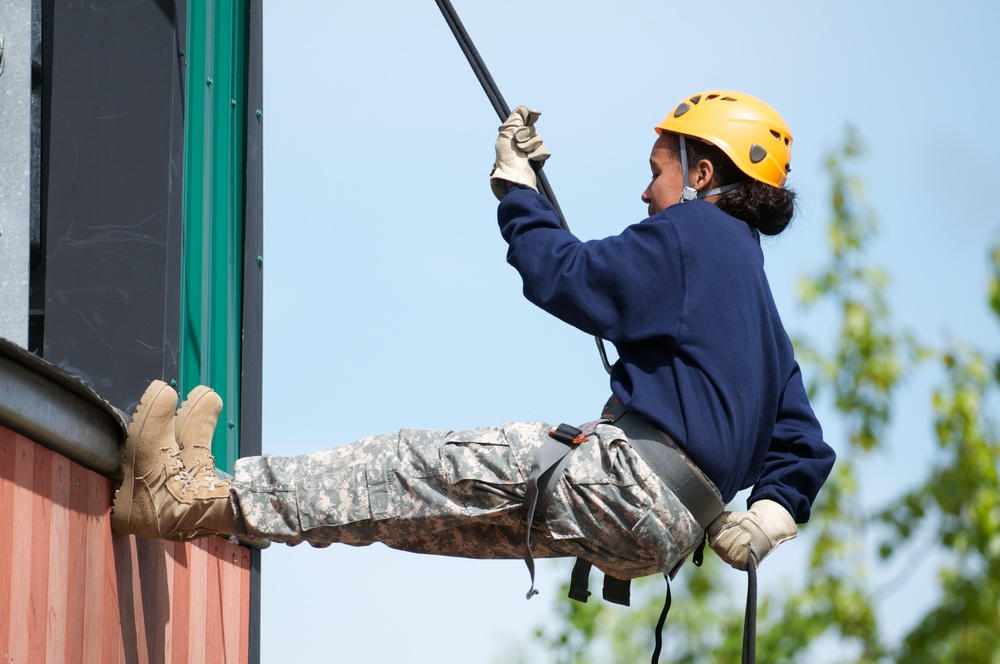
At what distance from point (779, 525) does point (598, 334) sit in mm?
1004

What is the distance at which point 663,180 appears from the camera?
16.5 feet

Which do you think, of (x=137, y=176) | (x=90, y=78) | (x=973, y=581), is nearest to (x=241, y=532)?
(x=137, y=176)

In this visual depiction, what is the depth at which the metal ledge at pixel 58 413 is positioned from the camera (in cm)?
352

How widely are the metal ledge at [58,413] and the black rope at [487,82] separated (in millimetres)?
1671

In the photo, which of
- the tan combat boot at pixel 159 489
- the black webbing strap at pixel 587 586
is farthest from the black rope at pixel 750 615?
the tan combat boot at pixel 159 489

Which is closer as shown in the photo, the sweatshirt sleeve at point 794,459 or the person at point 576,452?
the person at point 576,452

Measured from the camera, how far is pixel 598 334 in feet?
14.5

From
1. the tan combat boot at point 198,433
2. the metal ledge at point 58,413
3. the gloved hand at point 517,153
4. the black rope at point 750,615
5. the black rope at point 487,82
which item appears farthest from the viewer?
the black rope at point 487,82

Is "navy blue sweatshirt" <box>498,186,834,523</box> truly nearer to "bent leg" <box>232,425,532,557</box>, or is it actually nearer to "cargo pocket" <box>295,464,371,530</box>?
"bent leg" <box>232,425,532,557</box>

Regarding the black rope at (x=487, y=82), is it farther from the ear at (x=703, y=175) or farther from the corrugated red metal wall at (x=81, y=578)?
the corrugated red metal wall at (x=81, y=578)

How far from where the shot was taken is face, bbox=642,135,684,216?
4.97 meters

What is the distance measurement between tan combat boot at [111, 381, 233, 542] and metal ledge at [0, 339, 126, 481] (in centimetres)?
7

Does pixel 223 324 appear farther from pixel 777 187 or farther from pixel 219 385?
pixel 777 187

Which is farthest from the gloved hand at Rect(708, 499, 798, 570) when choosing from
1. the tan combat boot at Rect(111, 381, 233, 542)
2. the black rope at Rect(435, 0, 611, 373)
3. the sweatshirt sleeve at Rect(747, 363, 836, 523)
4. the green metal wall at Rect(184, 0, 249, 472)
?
the green metal wall at Rect(184, 0, 249, 472)
